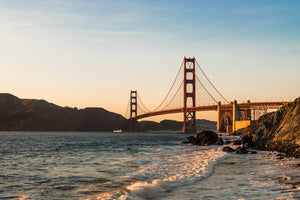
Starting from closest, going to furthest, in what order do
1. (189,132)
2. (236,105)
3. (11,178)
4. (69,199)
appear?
(69,199) → (11,178) → (236,105) → (189,132)

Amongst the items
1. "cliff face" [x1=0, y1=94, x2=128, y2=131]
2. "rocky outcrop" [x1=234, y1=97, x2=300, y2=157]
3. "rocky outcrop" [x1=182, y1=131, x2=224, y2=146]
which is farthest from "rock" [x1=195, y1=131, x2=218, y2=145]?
"cliff face" [x1=0, y1=94, x2=128, y2=131]

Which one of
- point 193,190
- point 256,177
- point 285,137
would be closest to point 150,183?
point 193,190

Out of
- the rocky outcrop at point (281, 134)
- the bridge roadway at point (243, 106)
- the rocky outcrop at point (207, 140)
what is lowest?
the rocky outcrop at point (207, 140)

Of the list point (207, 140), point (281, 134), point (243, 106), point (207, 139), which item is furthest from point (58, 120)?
point (281, 134)

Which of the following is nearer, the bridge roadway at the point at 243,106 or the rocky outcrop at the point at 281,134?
the rocky outcrop at the point at 281,134

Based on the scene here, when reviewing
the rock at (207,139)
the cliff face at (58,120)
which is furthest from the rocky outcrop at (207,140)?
the cliff face at (58,120)

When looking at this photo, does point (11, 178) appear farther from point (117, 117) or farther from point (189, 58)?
point (117, 117)

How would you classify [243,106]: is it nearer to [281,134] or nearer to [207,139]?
[207,139]

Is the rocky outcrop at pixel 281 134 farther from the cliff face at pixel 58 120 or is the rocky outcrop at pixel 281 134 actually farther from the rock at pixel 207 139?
the cliff face at pixel 58 120
